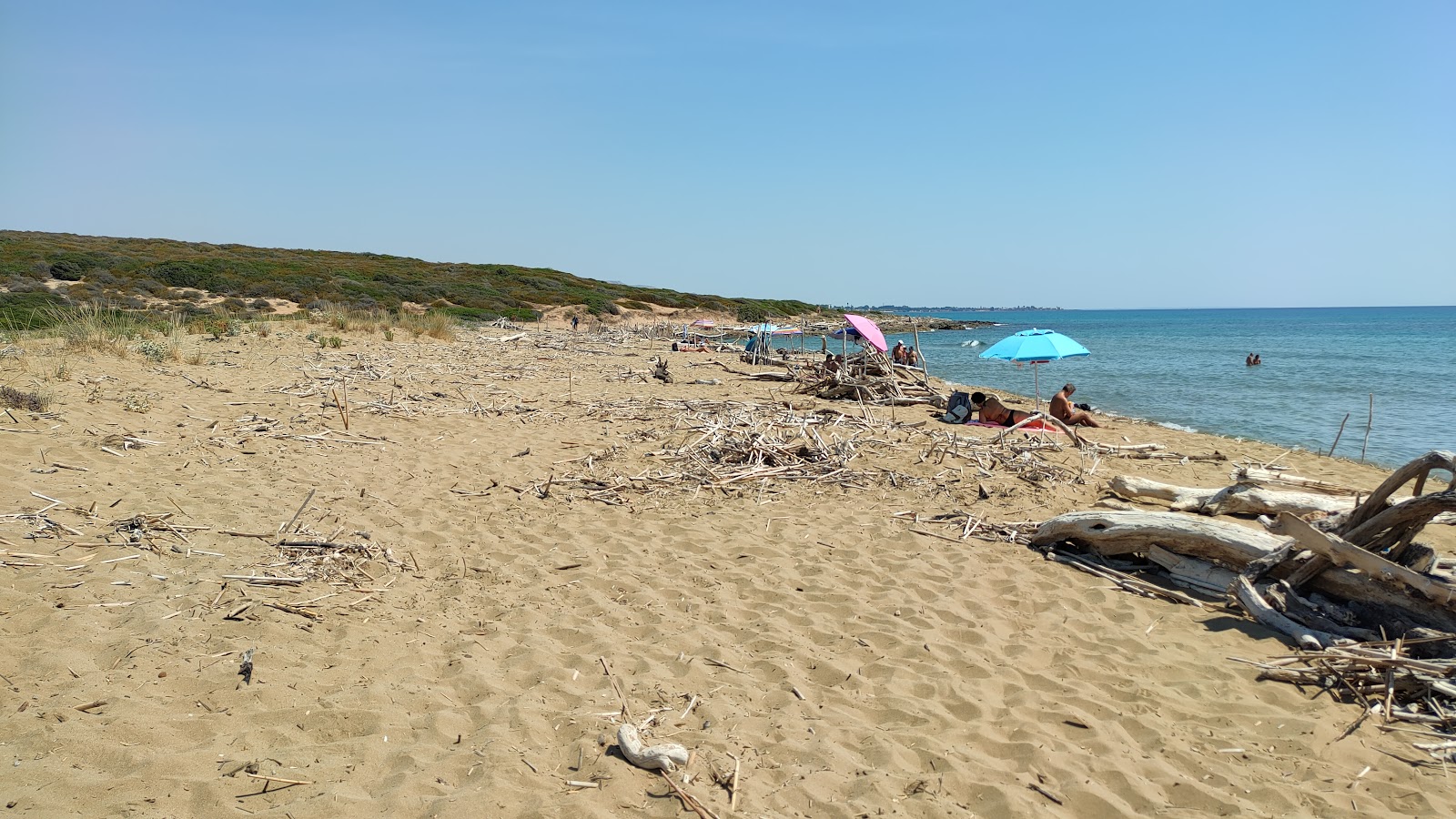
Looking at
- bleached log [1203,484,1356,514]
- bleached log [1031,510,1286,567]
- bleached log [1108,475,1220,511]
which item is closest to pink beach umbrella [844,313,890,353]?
bleached log [1108,475,1220,511]

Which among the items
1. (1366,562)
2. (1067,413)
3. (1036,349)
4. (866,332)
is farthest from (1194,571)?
(866,332)

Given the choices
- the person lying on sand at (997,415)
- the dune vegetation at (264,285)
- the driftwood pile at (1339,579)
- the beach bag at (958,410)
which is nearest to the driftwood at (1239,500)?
the driftwood pile at (1339,579)

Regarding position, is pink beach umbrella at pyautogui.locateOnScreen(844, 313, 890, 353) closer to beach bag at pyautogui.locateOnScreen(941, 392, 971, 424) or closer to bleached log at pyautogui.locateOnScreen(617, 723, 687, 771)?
beach bag at pyautogui.locateOnScreen(941, 392, 971, 424)

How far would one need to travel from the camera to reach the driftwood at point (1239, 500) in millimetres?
6227

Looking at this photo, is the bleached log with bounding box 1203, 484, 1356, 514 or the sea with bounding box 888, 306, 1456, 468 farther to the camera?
the sea with bounding box 888, 306, 1456, 468

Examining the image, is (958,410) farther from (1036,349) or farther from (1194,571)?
(1194,571)

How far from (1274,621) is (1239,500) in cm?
237

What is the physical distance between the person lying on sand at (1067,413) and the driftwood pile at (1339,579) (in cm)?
580

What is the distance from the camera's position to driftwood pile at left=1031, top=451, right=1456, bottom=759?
12.1ft

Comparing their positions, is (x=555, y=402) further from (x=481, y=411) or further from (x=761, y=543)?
(x=761, y=543)

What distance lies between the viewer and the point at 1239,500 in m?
6.37

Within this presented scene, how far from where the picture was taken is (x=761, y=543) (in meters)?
5.62

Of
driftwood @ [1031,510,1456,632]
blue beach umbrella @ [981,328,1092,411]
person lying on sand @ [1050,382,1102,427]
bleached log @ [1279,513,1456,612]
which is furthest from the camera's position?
blue beach umbrella @ [981,328,1092,411]

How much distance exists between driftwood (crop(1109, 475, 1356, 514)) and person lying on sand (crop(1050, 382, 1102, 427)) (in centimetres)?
427
